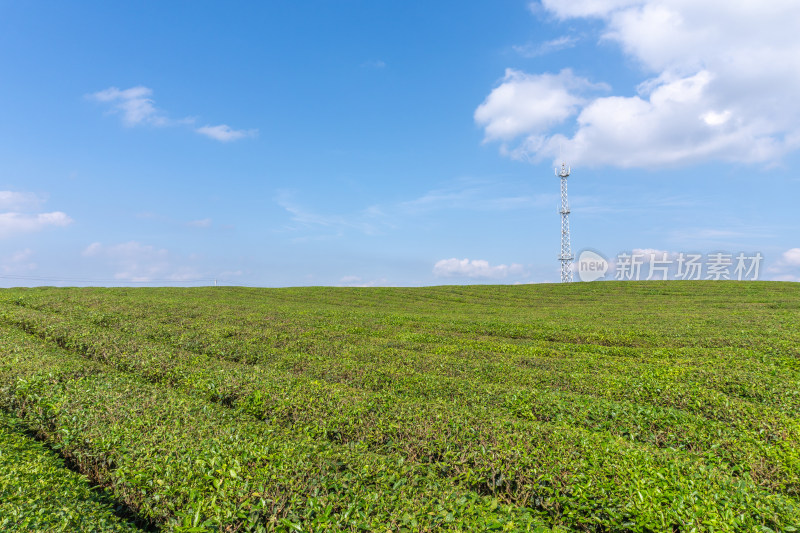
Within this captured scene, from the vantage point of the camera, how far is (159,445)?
27.7 feet

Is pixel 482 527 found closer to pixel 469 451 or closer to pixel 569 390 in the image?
pixel 469 451

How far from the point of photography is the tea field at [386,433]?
681cm

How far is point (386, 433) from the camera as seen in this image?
949cm

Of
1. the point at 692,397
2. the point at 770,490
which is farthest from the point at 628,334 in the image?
the point at 770,490

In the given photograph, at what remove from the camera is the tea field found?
681 cm

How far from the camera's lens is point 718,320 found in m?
27.3

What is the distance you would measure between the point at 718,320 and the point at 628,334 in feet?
30.0

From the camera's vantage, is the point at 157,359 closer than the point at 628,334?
Yes

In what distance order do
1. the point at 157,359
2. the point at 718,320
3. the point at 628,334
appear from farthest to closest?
the point at 718,320 → the point at 628,334 → the point at 157,359

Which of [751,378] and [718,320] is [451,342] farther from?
[718,320]

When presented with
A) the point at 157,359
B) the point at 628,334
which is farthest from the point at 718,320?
the point at 157,359

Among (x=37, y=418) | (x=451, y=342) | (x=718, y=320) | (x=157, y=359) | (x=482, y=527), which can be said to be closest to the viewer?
(x=482, y=527)

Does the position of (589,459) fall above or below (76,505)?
above

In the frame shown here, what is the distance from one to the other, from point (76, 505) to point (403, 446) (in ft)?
18.5
